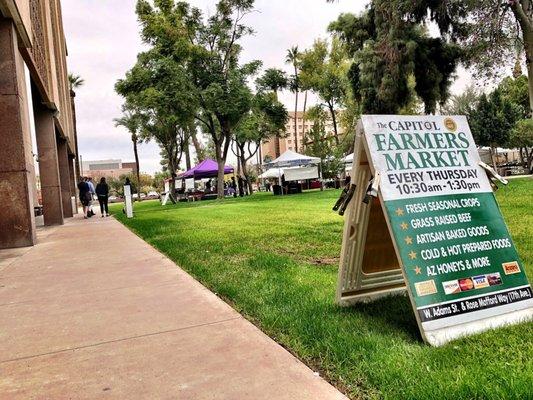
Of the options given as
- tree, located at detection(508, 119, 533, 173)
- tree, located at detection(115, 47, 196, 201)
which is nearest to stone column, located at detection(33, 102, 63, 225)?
tree, located at detection(115, 47, 196, 201)

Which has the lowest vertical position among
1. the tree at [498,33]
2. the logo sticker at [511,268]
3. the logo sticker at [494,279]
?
the logo sticker at [494,279]

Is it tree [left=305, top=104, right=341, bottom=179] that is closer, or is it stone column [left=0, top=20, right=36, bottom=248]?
stone column [left=0, top=20, right=36, bottom=248]

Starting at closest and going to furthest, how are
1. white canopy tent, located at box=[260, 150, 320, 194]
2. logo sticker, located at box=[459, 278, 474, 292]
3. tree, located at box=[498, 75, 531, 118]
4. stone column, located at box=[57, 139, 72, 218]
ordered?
logo sticker, located at box=[459, 278, 474, 292], stone column, located at box=[57, 139, 72, 218], white canopy tent, located at box=[260, 150, 320, 194], tree, located at box=[498, 75, 531, 118]

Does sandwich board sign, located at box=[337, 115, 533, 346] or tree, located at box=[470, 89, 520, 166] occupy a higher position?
tree, located at box=[470, 89, 520, 166]

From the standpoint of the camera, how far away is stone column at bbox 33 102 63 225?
1673 cm

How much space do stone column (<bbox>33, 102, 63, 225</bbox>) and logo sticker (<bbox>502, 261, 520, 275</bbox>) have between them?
16.5 metres

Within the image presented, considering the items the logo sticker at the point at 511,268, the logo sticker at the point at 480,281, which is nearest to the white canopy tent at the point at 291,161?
the logo sticker at the point at 511,268

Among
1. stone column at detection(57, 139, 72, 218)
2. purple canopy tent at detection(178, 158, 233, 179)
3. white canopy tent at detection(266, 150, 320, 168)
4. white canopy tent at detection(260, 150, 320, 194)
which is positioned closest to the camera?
stone column at detection(57, 139, 72, 218)

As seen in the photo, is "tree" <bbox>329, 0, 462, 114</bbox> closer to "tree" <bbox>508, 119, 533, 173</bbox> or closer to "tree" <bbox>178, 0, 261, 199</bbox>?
"tree" <bbox>178, 0, 261, 199</bbox>

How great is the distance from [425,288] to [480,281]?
1.50 ft

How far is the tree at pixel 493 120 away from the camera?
39284 mm

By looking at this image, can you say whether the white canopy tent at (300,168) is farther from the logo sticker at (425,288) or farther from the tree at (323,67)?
the logo sticker at (425,288)

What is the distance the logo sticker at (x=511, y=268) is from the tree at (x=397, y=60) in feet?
75.7

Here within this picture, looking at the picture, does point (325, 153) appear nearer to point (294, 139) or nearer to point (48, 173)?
point (48, 173)
